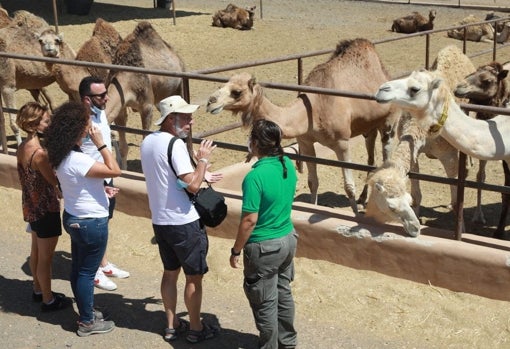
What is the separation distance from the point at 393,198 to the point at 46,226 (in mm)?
2567

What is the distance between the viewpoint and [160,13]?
25516mm

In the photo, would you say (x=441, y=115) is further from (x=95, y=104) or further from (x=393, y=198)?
(x=95, y=104)

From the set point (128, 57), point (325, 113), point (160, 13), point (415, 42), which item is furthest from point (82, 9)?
point (325, 113)

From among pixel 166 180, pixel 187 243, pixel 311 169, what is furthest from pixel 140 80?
pixel 187 243

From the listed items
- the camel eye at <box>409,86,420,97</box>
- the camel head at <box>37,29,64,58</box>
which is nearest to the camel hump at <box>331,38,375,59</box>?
the camel eye at <box>409,86,420,97</box>

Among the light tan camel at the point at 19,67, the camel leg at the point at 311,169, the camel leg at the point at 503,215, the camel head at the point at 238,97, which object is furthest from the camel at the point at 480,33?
the camel head at the point at 238,97

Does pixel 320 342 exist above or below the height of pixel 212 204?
below

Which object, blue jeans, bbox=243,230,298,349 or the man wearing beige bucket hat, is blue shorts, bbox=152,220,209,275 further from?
blue jeans, bbox=243,230,298,349

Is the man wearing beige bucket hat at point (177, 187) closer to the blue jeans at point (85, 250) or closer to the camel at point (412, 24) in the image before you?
the blue jeans at point (85, 250)

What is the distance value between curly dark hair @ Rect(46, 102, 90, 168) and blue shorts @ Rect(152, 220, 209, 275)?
75 cm

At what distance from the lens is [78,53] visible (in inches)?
409

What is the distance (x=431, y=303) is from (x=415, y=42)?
15.0 m

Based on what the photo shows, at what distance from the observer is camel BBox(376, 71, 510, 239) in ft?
18.0

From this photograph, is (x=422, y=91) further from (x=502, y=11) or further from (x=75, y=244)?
(x=502, y=11)
